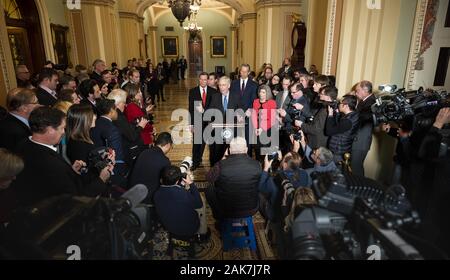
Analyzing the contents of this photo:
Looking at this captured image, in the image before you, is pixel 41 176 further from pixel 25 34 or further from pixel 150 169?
pixel 25 34

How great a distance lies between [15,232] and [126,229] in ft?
1.04

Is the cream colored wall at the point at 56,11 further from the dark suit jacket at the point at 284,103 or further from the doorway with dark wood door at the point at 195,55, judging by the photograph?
the doorway with dark wood door at the point at 195,55

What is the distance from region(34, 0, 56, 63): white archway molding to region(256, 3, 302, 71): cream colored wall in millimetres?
6312

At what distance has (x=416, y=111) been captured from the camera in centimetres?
258

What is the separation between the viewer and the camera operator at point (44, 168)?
1.62m

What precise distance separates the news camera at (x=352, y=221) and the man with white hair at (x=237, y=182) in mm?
1329

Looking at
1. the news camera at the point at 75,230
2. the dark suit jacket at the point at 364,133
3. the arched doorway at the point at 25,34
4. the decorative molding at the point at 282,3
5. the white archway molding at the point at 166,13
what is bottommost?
the dark suit jacket at the point at 364,133

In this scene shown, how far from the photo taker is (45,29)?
6.56 meters

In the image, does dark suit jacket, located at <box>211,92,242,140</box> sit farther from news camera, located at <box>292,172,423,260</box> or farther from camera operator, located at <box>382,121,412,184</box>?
news camera, located at <box>292,172,423,260</box>

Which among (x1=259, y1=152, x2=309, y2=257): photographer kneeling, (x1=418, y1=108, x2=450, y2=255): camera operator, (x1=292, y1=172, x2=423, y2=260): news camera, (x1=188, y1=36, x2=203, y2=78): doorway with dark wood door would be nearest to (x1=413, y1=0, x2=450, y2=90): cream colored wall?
(x1=418, y1=108, x2=450, y2=255): camera operator

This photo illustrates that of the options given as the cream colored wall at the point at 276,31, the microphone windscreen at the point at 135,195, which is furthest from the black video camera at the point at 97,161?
the cream colored wall at the point at 276,31

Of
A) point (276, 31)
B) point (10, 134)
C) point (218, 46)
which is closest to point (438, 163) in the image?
point (10, 134)
